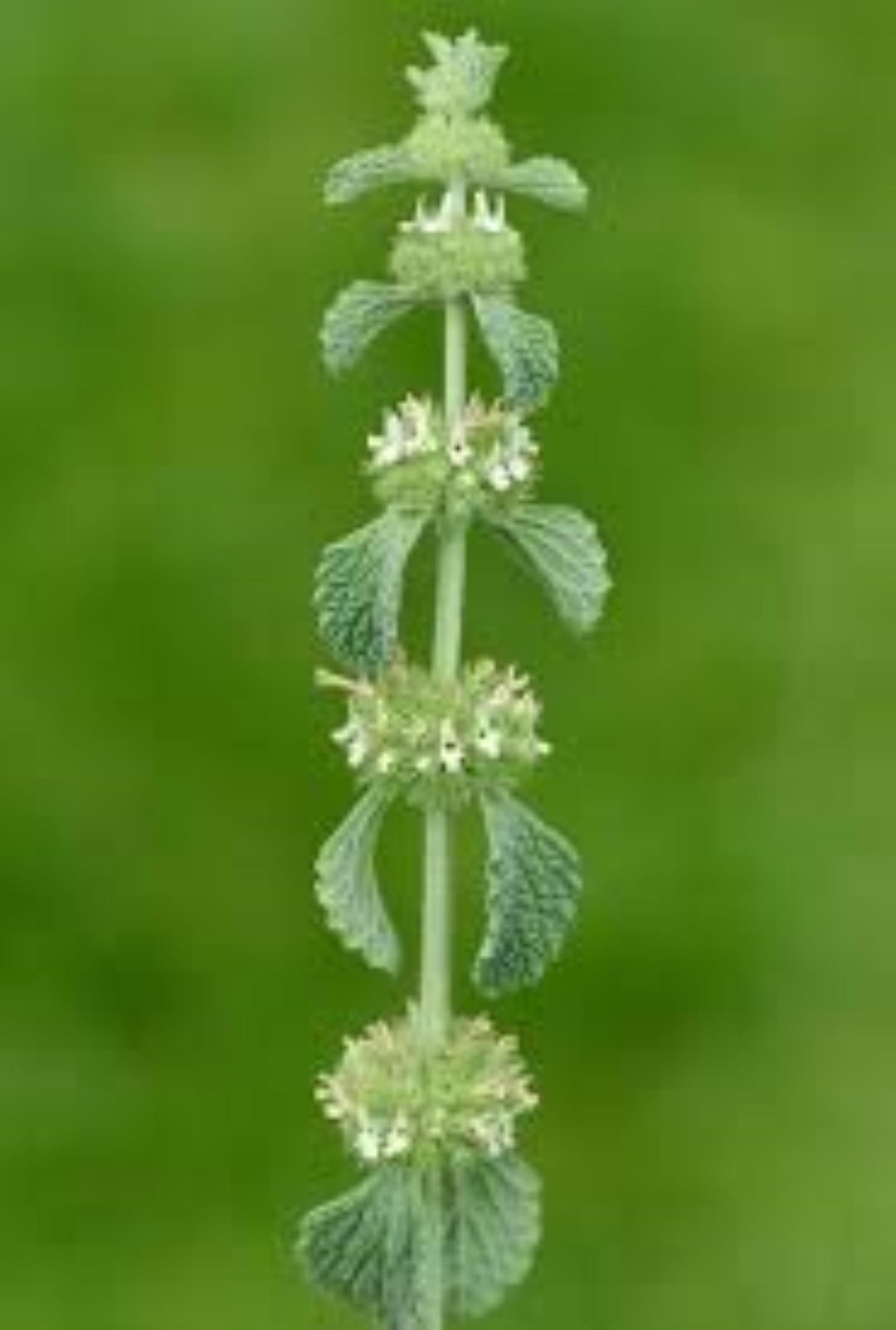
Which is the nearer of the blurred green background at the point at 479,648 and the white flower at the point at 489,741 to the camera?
the white flower at the point at 489,741

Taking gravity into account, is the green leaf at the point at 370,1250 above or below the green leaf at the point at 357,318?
below

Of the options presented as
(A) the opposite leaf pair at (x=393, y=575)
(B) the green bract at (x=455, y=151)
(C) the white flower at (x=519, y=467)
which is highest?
(B) the green bract at (x=455, y=151)

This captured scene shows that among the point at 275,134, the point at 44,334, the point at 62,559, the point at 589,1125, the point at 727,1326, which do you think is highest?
the point at 275,134

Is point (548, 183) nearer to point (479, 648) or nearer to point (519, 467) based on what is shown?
point (519, 467)

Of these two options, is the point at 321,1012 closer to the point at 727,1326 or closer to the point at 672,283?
the point at 727,1326

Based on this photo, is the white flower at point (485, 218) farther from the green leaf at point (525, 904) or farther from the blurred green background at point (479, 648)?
the blurred green background at point (479, 648)

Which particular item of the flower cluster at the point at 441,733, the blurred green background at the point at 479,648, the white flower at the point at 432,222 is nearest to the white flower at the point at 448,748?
the flower cluster at the point at 441,733

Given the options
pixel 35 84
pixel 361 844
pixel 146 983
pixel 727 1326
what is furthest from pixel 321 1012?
pixel 361 844

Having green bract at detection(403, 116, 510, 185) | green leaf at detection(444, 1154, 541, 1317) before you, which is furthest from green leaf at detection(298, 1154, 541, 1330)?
green bract at detection(403, 116, 510, 185)
